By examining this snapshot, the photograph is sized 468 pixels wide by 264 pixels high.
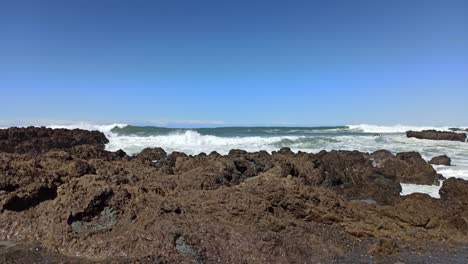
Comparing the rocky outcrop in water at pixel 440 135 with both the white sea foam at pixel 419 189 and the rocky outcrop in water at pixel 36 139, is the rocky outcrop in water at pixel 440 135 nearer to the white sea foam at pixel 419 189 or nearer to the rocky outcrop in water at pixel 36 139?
the white sea foam at pixel 419 189

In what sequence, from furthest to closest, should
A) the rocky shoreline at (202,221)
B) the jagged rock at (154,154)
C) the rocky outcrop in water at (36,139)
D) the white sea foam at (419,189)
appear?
the rocky outcrop in water at (36,139) < the jagged rock at (154,154) < the white sea foam at (419,189) < the rocky shoreline at (202,221)

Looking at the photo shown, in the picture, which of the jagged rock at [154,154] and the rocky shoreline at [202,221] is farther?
the jagged rock at [154,154]

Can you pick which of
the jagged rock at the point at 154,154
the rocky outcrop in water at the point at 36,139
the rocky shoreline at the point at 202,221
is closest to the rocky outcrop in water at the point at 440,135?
the jagged rock at the point at 154,154

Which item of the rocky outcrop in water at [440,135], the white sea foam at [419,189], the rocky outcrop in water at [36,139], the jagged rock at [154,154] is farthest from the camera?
the rocky outcrop in water at [440,135]

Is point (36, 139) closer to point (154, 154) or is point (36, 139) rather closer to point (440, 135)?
point (154, 154)

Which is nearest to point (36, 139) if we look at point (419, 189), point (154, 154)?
point (154, 154)

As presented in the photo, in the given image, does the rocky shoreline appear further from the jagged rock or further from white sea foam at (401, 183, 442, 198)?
the jagged rock

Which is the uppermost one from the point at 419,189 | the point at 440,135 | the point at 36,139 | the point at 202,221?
the point at 36,139

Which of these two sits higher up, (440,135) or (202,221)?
(440,135)

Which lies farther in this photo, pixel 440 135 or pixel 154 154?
pixel 440 135

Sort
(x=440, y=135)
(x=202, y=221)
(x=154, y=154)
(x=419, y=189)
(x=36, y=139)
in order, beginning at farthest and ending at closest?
(x=440, y=135) → (x=36, y=139) → (x=154, y=154) → (x=419, y=189) → (x=202, y=221)

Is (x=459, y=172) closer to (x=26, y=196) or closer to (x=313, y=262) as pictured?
(x=313, y=262)

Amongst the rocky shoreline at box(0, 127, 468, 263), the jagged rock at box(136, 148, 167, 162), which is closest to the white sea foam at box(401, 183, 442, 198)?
the rocky shoreline at box(0, 127, 468, 263)

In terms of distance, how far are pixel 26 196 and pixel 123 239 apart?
6.65ft
